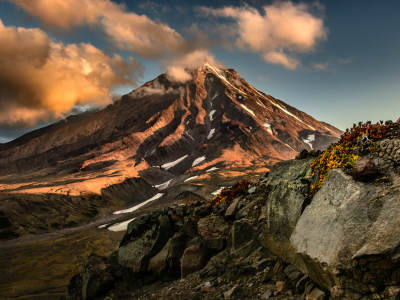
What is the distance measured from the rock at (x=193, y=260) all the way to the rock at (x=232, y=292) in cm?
363

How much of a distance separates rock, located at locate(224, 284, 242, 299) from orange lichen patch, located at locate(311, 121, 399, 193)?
3.98 metres

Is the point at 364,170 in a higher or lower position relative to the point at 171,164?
lower

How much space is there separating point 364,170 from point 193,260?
27.8 feet

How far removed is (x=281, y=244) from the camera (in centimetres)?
803

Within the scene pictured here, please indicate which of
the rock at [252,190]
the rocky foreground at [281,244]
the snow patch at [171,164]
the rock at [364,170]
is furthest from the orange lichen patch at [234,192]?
the snow patch at [171,164]

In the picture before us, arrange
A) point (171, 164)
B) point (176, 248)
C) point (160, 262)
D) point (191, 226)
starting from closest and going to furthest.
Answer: point (176, 248), point (160, 262), point (191, 226), point (171, 164)

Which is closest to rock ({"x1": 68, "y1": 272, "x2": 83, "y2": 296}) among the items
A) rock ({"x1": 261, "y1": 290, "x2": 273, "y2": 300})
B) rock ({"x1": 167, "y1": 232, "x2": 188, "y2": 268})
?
rock ({"x1": 167, "y1": 232, "x2": 188, "y2": 268})

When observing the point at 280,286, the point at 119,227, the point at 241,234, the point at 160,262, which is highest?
the point at 241,234

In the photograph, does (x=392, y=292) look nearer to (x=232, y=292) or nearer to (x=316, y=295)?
(x=316, y=295)

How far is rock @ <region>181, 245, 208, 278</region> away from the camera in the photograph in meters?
11.1

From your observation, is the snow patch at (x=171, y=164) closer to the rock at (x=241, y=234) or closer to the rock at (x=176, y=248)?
the rock at (x=176, y=248)

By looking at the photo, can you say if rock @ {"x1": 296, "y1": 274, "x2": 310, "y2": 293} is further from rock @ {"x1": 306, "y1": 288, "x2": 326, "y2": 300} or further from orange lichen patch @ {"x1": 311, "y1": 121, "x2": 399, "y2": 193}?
orange lichen patch @ {"x1": 311, "y1": 121, "x2": 399, "y2": 193}

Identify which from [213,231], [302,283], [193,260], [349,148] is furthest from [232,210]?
[349,148]

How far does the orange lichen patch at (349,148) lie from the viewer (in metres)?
6.50
